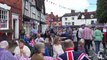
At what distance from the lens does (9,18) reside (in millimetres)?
18609

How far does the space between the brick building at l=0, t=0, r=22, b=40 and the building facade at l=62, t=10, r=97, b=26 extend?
86863 millimetres

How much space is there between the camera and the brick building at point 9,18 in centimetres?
1744

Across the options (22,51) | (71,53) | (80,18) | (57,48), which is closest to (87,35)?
(57,48)

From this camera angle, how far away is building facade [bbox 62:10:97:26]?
110 meters

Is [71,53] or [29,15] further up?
[29,15]

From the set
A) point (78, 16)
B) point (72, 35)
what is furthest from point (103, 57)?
point (78, 16)

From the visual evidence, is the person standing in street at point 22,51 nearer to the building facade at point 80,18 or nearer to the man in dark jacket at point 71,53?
the man in dark jacket at point 71,53

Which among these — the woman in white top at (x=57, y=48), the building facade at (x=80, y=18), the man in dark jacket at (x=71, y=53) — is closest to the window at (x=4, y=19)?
the woman in white top at (x=57, y=48)

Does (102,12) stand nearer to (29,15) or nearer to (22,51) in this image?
(29,15)

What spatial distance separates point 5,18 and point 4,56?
36.8 feet

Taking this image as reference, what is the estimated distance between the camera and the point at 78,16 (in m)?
114

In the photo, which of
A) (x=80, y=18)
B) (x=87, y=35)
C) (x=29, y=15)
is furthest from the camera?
(x=80, y=18)

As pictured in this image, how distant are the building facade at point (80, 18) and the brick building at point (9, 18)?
8686 cm

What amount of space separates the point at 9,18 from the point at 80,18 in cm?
9561
